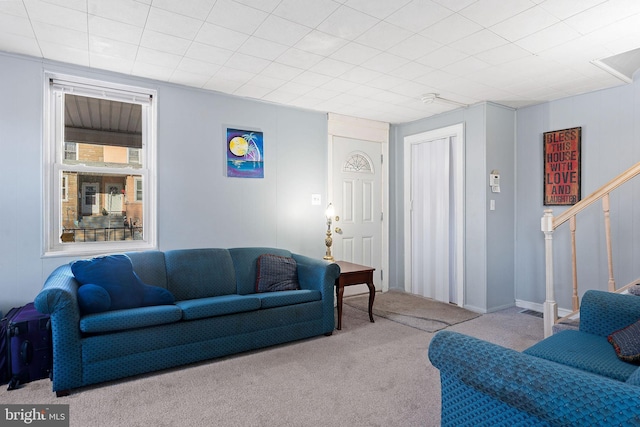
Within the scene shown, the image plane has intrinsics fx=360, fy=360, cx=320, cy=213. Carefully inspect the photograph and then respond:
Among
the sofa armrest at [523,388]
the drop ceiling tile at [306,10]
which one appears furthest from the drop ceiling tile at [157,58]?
the sofa armrest at [523,388]

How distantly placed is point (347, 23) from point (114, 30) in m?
1.64

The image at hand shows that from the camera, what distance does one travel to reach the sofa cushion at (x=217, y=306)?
110 inches

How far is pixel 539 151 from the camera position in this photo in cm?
432

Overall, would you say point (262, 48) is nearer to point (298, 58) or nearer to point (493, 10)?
point (298, 58)

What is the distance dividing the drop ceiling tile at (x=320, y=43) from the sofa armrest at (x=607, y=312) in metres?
2.45

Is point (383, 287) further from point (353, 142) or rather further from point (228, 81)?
point (228, 81)

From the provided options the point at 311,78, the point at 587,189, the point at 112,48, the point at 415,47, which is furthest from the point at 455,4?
the point at 587,189

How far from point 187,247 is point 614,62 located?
4.39 meters

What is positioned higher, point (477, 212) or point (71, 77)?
point (71, 77)

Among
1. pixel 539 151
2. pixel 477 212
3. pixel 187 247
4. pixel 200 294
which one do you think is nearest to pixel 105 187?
pixel 187 247

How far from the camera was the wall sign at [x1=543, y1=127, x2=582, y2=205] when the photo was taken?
13.1 ft

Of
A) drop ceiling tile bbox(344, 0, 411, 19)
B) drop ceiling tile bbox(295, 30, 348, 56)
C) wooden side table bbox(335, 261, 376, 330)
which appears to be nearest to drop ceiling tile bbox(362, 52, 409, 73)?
drop ceiling tile bbox(295, 30, 348, 56)

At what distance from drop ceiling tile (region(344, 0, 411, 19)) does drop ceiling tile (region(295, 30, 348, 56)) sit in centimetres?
39

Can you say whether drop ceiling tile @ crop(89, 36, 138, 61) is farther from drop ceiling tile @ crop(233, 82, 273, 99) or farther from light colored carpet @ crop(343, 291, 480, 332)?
light colored carpet @ crop(343, 291, 480, 332)
